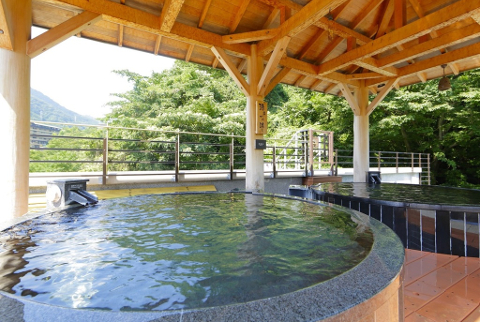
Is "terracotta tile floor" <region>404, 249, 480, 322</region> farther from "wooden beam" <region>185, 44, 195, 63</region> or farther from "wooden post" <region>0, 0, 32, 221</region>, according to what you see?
"wooden beam" <region>185, 44, 195, 63</region>

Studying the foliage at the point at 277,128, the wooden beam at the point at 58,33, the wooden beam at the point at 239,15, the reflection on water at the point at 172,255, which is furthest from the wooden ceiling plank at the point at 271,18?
the foliage at the point at 277,128

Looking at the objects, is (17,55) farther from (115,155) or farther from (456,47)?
(115,155)

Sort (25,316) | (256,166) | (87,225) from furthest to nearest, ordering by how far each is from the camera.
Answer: (256,166)
(87,225)
(25,316)

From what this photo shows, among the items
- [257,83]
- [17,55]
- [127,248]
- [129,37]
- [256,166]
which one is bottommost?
[127,248]

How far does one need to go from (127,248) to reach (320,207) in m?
1.58

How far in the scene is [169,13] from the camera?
300 cm

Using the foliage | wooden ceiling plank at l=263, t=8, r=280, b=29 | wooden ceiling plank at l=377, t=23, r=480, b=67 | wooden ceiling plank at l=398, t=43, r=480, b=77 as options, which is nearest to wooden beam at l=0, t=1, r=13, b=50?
wooden ceiling plank at l=263, t=8, r=280, b=29

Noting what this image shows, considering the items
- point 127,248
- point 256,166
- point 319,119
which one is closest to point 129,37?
point 256,166

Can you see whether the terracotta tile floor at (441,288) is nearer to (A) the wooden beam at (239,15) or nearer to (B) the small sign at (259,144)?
(B) the small sign at (259,144)

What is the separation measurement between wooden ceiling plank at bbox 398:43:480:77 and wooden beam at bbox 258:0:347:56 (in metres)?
2.73

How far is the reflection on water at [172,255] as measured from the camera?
0.85 meters

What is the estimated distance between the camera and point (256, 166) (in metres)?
4.16

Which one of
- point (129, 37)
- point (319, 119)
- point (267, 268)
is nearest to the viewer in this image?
point (267, 268)

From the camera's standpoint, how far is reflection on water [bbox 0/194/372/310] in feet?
2.80
